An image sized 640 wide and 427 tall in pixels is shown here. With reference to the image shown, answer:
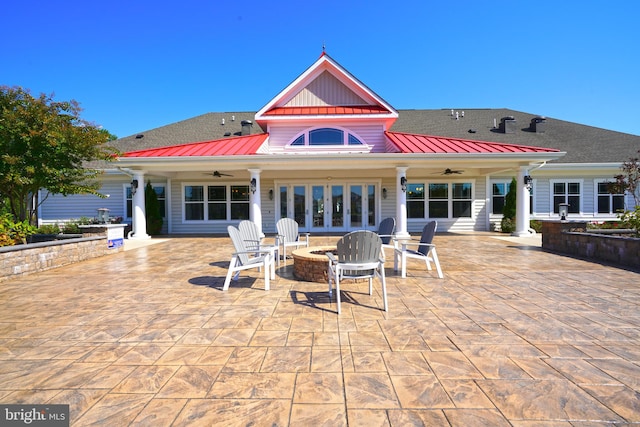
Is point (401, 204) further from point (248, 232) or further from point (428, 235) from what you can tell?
point (248, 232)

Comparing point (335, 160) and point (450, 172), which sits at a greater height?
point (335, 160)

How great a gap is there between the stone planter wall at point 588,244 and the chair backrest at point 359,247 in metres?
6.63

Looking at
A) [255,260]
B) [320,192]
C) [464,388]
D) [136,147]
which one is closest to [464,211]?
[320,192]

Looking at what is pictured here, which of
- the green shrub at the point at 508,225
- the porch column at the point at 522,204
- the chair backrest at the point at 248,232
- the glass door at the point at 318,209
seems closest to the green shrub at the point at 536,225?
the green shrub at the point at 508,225

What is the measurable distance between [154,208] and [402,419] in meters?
14.9

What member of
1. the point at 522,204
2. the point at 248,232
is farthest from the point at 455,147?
the point at 248,232

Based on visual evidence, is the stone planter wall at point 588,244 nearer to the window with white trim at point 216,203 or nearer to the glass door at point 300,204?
the glass door at point 300,204

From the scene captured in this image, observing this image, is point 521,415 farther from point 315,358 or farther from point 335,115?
point 335,115

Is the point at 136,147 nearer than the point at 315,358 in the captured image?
No

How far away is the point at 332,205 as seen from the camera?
1495 centimetres

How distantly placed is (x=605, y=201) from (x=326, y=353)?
1831 cm

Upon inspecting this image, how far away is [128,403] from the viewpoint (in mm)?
2348

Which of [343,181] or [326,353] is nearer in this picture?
[326,353]

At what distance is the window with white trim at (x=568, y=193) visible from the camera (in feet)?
49.8
